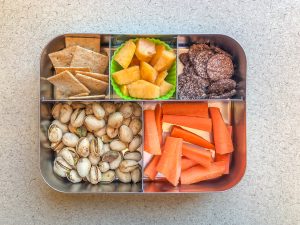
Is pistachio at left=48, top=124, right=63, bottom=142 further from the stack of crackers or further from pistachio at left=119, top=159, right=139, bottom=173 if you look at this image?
pistachio at left=119, top=159, right=139, bottom=173

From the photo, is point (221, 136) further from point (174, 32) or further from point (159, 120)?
point (174, 32)

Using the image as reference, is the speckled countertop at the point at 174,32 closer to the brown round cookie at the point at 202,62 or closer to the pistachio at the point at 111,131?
the brown round cookie at the point at 202,62

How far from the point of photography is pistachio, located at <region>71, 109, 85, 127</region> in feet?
3.76

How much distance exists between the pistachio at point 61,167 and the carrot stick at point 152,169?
25cm

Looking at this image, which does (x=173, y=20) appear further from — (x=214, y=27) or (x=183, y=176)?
(x=183, y=176)

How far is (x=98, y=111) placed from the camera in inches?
44.5

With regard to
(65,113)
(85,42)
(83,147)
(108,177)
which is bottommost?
(108,177)

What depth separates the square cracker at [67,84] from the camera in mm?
1074

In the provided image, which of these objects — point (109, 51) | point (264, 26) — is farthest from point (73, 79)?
point (264, 26)

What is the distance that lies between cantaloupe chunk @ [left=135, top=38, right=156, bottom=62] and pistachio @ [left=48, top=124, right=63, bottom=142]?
344 millimetres

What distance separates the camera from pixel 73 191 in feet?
3.70

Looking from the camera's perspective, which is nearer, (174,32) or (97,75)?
(97,75)

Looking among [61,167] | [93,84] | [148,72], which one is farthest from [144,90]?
[61,167]

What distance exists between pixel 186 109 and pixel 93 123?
30 centimetres
